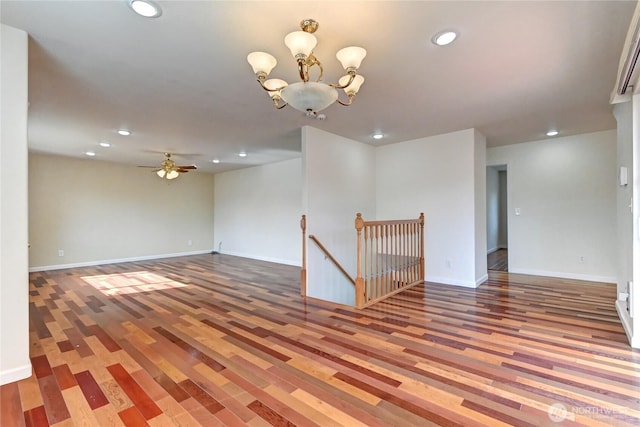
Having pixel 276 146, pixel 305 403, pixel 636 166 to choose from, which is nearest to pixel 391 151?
pixel 276 146

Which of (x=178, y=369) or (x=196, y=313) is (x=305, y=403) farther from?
(x=196, y=313)

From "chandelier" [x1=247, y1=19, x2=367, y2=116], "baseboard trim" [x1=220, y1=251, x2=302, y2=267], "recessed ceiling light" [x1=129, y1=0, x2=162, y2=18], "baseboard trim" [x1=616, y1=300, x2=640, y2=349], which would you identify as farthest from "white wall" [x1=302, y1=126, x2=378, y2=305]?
"baseboard trim" [x1=616, y1=300, x2=640, y2=349]

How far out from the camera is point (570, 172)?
5.07 metres

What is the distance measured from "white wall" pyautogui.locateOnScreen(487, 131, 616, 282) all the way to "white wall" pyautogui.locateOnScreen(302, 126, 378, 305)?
2.78 m

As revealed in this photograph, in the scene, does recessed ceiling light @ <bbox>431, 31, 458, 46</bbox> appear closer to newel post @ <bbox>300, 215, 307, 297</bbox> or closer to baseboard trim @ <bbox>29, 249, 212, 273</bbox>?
newel post @ <bbox>300, 215, 307, 297</bbox>

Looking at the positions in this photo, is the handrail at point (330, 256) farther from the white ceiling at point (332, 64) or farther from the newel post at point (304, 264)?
the white ceiling at point (332, 64)

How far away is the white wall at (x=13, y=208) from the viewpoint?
1.99 metres

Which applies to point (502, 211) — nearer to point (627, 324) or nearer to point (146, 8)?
point (627, 324)

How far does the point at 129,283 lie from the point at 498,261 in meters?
7.59

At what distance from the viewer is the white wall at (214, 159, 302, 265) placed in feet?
22.9

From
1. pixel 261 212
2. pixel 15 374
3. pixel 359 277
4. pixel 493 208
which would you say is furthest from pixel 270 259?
pixel 493 208

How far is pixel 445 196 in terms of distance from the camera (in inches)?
189

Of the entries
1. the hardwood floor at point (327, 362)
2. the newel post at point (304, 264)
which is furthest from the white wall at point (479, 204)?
the newel post at point (304, 264)

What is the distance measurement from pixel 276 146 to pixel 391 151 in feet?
6.98
